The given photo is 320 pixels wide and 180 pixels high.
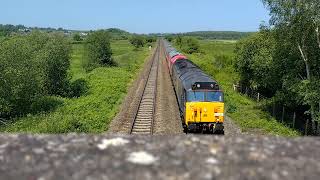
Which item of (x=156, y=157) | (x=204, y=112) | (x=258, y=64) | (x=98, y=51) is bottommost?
(x=98, y=51)

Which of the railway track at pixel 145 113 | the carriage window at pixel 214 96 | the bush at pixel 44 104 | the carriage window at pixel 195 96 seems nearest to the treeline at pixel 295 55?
the carriage window at pixel 214 96

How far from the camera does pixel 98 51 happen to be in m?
81.8

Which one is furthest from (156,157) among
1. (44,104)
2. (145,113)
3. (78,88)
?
(78,88)

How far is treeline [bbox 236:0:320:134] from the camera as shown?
28.6 metres

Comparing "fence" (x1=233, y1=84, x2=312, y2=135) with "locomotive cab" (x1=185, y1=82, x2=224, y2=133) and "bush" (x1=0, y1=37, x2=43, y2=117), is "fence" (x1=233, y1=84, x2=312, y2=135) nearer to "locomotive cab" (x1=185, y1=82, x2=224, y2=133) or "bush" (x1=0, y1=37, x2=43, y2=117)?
"locomotive cab" (x1=185, y1=82, x2=224, y2=133)

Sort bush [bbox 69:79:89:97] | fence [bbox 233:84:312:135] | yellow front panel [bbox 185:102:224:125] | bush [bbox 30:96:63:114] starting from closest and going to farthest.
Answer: yellow front panel [bbox 185:102:224:125]
fence [bbox 233:84:312:135]
bush [bbox 30:96:63:114]
bush [bbox 69:79:89:97]

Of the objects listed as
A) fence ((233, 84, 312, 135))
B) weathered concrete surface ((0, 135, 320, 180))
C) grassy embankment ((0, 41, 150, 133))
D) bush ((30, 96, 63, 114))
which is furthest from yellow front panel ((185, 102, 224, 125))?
weathered concrete surface ((0, 135, 320, 180))

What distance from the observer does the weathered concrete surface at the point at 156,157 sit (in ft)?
12.3

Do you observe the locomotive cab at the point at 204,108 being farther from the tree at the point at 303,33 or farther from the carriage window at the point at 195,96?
the tree at the point at 303,33

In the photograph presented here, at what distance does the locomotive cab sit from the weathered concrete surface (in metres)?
20.5

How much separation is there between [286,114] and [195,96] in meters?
16.6

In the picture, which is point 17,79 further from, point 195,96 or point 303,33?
point 303,33

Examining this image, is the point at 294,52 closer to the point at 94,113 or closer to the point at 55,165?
the point at 94,113

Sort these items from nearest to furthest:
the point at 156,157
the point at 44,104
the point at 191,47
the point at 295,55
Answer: the point at 156,157 < the point at 295,55 < the point at 44,104 < the point at 191,47
